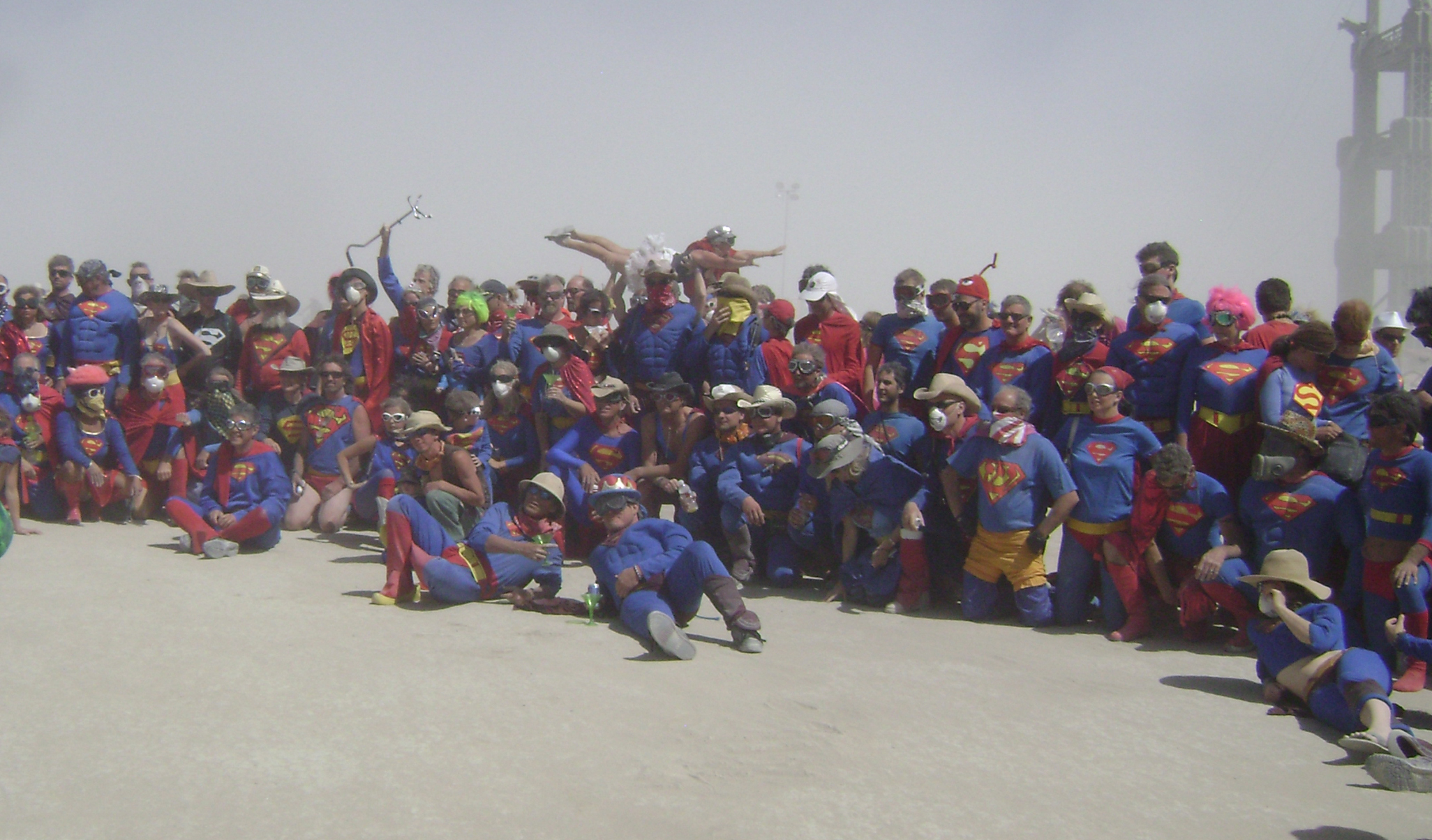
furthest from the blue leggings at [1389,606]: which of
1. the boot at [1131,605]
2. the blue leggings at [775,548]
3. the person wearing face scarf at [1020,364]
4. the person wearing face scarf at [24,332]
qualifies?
the person wearing face scarf at [24,332]

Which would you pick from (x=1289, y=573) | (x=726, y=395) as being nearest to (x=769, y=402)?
(x=726, y=395)

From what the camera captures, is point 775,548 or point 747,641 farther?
point 775,548

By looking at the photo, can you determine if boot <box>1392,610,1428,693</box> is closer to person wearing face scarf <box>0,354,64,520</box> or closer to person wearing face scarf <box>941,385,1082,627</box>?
person wearing face scarf <box>941,385,1082,627</box>

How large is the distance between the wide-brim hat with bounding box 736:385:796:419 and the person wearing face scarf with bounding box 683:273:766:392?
0.54 metres

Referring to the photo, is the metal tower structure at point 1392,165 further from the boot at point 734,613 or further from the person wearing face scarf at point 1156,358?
the boot at point 734,613

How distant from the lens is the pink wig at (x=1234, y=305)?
6867mm

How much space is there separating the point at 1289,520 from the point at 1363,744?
165 centimetres

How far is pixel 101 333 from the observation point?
8.95 meters

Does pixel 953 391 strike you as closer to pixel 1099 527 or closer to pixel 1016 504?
pixel 1016 504

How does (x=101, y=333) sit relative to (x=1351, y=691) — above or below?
above

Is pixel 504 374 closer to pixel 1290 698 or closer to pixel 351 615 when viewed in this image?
pixel 351 615

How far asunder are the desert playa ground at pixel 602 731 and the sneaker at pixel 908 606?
1.53 feet

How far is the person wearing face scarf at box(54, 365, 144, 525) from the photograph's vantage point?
8.41 meters

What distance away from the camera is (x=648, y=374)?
8438 mm
